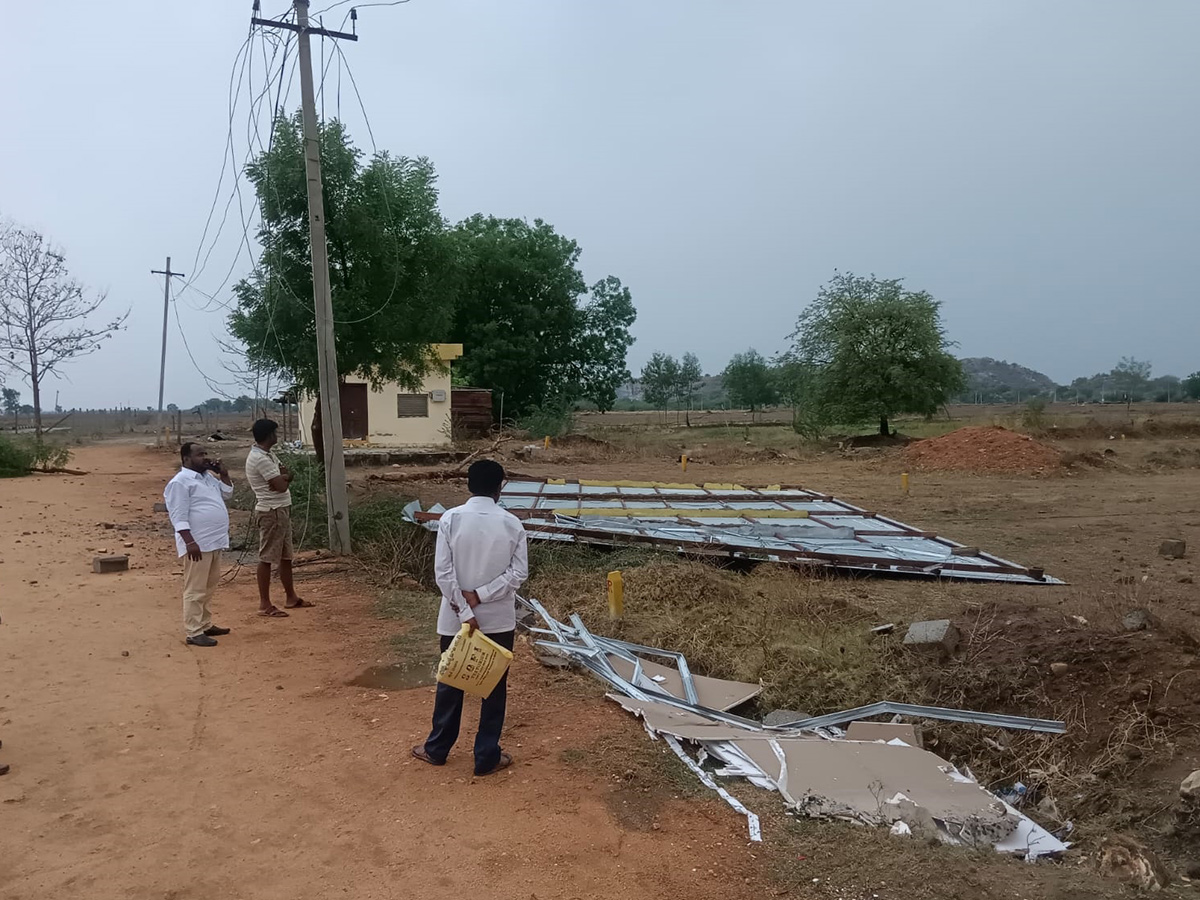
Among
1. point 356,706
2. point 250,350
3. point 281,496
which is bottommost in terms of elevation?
point 356,706

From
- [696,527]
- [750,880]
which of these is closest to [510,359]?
[696,527]

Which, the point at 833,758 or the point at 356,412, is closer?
the point at 833,758

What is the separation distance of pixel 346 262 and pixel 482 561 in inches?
376

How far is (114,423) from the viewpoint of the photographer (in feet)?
185

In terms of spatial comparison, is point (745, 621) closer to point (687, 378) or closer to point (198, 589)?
point (198, 589)

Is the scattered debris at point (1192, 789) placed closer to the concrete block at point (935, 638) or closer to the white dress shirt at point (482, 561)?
the concrete block at point (935, 638)

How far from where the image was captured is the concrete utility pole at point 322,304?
1005cm

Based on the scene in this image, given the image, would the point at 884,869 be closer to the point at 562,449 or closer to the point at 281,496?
the point at 281,496

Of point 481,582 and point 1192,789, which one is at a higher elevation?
point 481,582

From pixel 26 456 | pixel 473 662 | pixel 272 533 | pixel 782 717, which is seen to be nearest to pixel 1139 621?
pixel 782 717

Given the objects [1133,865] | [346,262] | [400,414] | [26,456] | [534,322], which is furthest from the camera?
[534,322]

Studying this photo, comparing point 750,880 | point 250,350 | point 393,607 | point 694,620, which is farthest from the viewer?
point 250,350

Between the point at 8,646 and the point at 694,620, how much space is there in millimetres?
5447

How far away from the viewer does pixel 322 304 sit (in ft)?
33.2
